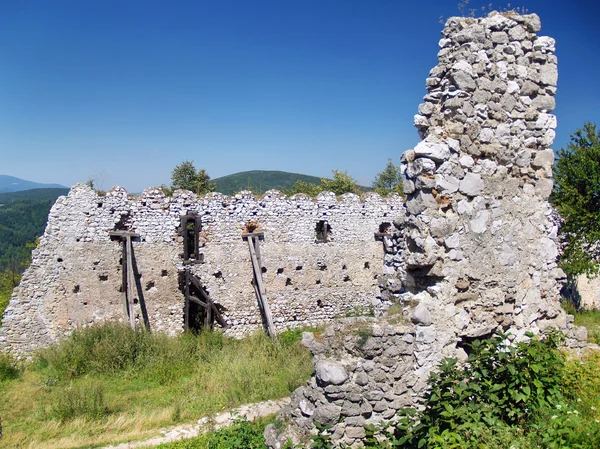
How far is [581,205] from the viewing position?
1440 cm

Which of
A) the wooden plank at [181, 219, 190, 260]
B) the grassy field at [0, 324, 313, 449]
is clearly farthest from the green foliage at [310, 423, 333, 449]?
the wooden plank at [181, 219, 190, 260]

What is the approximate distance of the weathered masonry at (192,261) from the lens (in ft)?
34.3

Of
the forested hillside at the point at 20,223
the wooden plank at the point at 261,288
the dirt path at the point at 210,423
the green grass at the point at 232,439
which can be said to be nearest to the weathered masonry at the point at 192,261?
the wooden plank at the point at 261,288

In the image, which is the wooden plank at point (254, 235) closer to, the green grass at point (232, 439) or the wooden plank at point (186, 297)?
the wooden plank at point (186, 297)

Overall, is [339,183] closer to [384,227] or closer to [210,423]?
[384,227]

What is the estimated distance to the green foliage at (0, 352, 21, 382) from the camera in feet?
30.2

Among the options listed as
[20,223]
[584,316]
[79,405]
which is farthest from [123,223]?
[20,223]

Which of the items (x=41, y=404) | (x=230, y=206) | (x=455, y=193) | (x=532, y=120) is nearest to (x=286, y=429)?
(x=455, y=193)

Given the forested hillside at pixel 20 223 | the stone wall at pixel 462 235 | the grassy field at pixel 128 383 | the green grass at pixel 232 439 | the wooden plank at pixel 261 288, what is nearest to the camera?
the stone wall at pixel 462 235

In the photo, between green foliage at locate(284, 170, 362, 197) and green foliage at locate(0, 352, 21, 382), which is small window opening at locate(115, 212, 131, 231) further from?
green foliage at locate(284, 170, 362, 197)

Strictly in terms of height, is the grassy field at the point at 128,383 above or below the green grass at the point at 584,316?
below

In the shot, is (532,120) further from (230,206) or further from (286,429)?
(230,206)

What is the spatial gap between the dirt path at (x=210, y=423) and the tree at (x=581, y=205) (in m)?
11.4

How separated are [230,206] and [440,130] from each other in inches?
306
